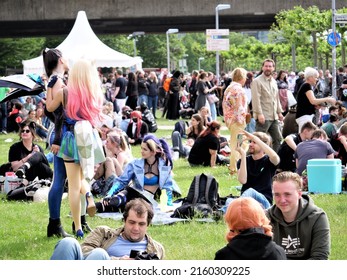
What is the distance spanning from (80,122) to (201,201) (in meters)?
2.49

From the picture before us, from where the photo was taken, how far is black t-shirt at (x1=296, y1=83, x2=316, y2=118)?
16.6m

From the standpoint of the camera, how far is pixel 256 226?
19.8 feet

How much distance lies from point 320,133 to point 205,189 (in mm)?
2866

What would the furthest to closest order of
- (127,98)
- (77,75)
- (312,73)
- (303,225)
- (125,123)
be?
1. (127,98)
2. (125,123)
3. (312,73)
4. (77,75)
5. (303,225)

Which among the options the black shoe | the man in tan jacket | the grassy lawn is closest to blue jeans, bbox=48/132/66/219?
the grassy lawn

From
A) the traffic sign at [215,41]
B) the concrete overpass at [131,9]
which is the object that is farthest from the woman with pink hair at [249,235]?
the concrete overpass at [131,9]

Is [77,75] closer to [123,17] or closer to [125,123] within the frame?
[125,123]

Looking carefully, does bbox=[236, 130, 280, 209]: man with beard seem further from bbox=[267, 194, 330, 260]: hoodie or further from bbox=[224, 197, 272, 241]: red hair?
bbox=[224, 197, 272, 241]: red hair

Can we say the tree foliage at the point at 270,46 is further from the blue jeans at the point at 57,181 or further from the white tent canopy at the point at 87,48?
the blue jeans at the point at 57,181

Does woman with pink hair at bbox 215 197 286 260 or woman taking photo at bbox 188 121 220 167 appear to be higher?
woman with pink hair at bbox 215 197 286 260
